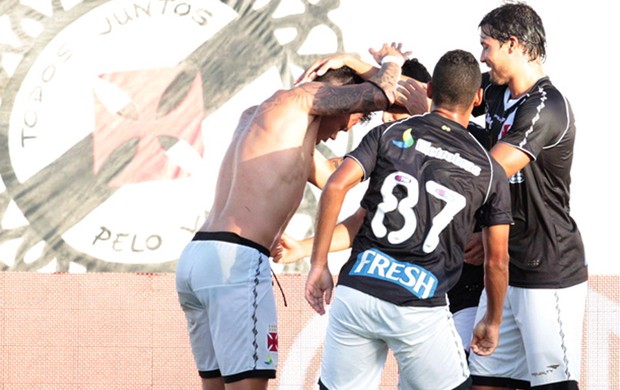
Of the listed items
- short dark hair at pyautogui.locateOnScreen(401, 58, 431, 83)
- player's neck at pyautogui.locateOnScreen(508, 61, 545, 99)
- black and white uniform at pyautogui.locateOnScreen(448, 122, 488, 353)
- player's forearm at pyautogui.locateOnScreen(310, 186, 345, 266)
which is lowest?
black and white uniform at pyautogui.locateOnScreen(448, 122, 488, 353)

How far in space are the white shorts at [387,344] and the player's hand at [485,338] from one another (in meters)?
0.24

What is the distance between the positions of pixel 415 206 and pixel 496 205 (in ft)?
1.17

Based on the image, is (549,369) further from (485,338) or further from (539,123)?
(539,123)

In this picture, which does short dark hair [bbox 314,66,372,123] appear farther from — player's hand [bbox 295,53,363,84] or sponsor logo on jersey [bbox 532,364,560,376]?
sponsor logo on jersey [bbox 532,364,560,376]

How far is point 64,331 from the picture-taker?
724 cm

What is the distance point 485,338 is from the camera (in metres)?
4.34

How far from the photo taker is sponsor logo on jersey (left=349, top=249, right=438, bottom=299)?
4.00 meters

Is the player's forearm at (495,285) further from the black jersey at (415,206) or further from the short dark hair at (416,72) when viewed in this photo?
the short dark hair at (416,72)

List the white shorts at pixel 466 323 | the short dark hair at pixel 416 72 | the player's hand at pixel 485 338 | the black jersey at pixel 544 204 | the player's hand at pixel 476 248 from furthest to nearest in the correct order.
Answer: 1. the short dark hair at pixel 416 72
2. the white shorts at pixel 466 323
3. the player's hand at pixel 476 248
4. the black jersey at pixel 544 204
5. the player's hand at pixel 485 338

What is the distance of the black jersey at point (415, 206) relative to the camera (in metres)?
4.00

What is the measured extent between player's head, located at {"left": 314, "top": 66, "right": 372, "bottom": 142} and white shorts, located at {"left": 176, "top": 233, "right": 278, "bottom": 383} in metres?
0.64

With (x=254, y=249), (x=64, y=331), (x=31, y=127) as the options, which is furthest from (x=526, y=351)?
(x=31, y=127)

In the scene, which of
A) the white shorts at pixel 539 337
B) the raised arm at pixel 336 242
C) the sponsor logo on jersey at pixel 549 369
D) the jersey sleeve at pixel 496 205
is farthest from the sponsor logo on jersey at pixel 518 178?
the sponsor logo on jersey at pixel 549 369

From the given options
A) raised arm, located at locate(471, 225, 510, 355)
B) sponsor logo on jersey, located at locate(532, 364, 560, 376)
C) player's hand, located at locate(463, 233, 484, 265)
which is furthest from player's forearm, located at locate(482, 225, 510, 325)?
player's hand, located at locate(463, 233, 484, 265)
